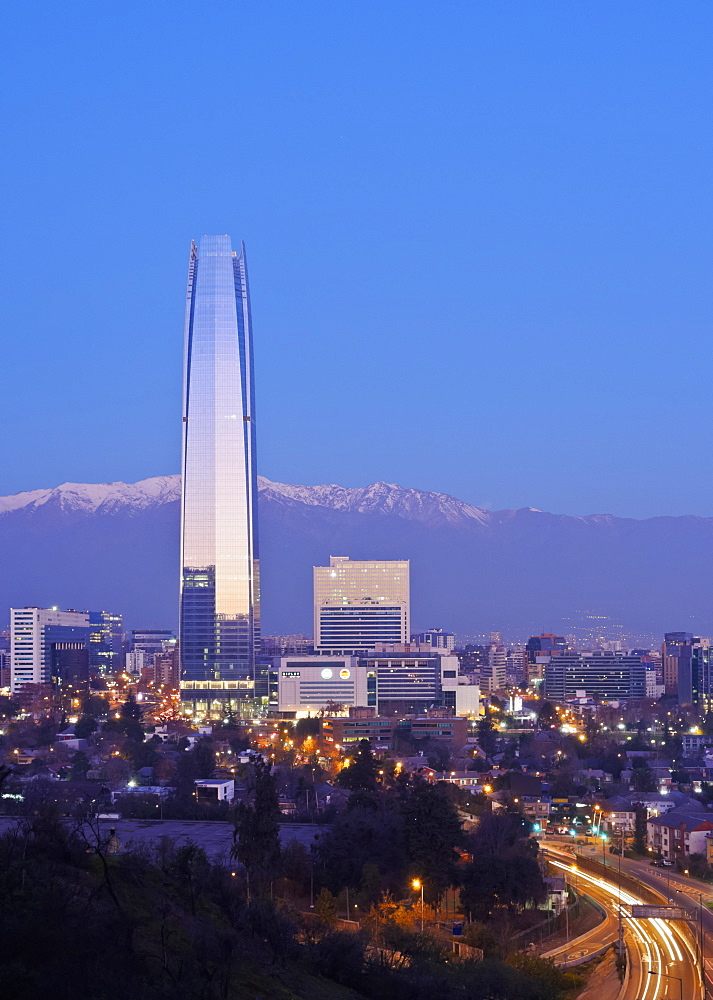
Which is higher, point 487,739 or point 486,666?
point 486,666

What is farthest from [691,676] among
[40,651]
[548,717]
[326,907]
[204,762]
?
[326,907]

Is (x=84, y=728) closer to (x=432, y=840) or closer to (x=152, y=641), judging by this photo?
(x=432, y=840)

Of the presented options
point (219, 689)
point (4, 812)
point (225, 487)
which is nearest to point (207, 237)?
point (225, 487)

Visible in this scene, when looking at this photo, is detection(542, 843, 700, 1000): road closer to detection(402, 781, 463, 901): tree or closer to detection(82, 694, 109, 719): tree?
detection(402, 781, 463, 901): tree

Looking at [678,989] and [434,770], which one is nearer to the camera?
[678,989]

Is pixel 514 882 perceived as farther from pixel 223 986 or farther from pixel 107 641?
pixel 107 641
